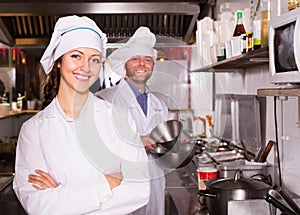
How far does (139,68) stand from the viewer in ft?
6.85

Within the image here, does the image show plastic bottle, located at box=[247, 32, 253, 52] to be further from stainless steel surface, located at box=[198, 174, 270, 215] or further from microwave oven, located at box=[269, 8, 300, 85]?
stainless steel surface, located at box=[198, 174, 270, 215]

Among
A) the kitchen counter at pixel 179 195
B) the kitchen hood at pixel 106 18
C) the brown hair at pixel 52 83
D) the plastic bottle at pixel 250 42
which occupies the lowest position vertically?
the kitchen counter at pixel 179 195

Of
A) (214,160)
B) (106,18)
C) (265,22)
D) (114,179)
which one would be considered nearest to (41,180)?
(114,179)

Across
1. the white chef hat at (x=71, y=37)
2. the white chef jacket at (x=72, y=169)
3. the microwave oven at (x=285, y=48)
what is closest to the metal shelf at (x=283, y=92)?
the microwave oven at (x=285, y=48)

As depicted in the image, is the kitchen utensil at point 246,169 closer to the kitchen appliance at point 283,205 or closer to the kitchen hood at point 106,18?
the kitchen appliance at point 283,205

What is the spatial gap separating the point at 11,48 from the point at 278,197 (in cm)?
267

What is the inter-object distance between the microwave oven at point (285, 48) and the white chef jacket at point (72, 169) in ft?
1.73

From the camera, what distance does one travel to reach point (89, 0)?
3098mm

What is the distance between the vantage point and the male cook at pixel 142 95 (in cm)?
209

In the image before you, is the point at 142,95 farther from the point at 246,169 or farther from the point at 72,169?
the point at 72,169

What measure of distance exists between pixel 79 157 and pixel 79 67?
30 cm

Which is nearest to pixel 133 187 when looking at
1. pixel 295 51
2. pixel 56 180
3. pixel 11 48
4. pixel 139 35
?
pixel 56 180

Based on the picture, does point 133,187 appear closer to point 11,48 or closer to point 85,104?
point 85,104

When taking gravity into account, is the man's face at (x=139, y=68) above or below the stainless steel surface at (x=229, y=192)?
above
